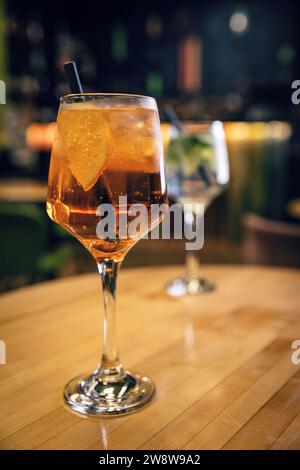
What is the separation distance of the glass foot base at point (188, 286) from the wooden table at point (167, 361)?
0.02 metres

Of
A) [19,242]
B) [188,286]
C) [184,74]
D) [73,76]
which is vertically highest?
[184,74]

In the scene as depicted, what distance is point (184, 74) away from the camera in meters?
7.59

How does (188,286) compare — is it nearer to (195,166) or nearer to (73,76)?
(195,166)

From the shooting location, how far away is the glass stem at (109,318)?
69 centimetres

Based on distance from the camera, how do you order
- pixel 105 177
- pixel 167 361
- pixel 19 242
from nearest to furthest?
pixel 105 177
pixel 167 361
pixel 19 242

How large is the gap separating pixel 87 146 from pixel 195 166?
611mm

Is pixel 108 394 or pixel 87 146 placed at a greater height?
pixel 87 146

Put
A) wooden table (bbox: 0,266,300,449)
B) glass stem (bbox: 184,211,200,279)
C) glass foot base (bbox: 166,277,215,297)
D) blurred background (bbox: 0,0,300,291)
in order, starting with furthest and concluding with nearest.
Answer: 1. blurred background (bbox: 0,0,300,291)
2. glass stem (bbox: 184,211,200,279)
3. glass foot base (bbox: 166,277,215,297)
4. wooden table (bbox: 0,266,300,449)

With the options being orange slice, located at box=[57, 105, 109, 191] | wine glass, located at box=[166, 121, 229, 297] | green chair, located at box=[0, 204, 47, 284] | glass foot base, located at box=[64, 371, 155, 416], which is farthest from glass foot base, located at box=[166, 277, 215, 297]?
green chair, located at box=[0, 204, 47, 284]

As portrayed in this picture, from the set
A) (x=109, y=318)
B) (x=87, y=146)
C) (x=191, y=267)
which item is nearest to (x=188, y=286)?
(x=191, y=267)

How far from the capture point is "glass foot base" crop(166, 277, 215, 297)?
1.16m

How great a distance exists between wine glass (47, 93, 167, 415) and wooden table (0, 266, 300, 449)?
0.13ft

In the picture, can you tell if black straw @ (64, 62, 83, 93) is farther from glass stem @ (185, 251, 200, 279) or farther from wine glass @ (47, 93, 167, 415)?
glass stem @ (185, 251, 200, 279)

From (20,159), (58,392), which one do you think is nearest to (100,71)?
(20,159)
